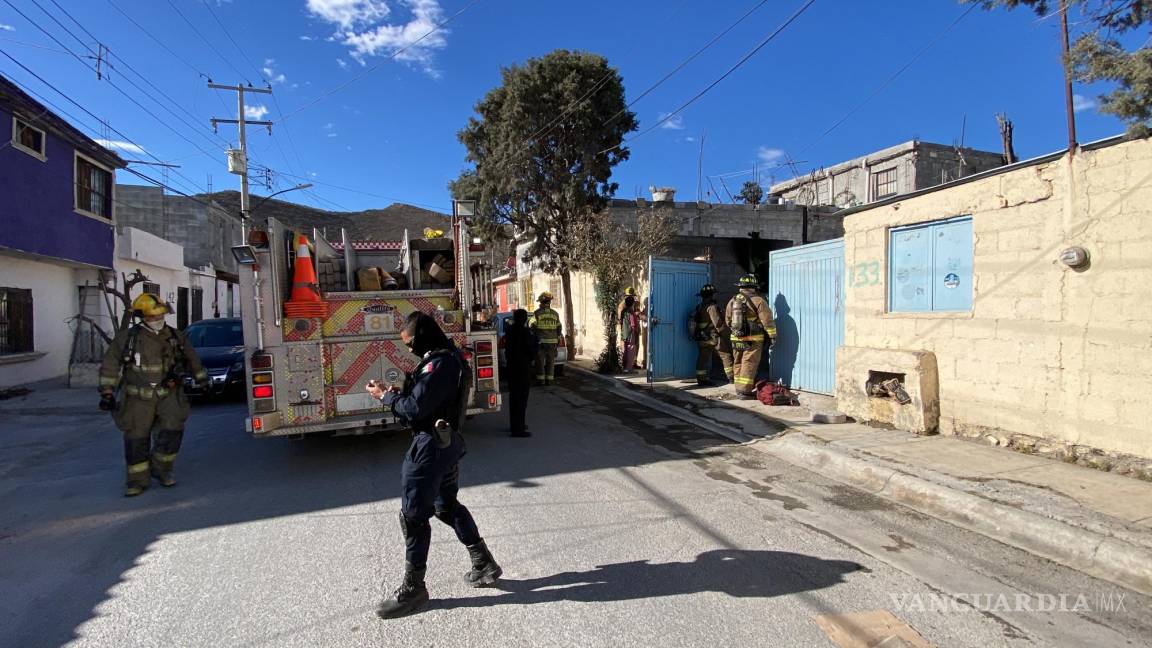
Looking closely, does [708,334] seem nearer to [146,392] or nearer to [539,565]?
[539,565]

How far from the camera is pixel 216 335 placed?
12.0 meters

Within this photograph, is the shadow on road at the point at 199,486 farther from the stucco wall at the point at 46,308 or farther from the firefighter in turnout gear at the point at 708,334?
the stucco wall at the point at 46,308

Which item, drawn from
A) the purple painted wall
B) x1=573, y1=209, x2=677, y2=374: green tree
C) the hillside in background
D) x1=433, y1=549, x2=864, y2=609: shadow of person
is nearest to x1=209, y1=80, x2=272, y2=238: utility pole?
the purple painted wall

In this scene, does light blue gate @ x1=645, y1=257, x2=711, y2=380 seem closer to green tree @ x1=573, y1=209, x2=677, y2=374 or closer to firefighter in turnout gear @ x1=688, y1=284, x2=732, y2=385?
firefighter in turnout gear @ x1=688, y1=284, x2=732, y2=385

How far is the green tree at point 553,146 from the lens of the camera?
626 inches

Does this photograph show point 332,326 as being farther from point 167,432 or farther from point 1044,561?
point 1044,561

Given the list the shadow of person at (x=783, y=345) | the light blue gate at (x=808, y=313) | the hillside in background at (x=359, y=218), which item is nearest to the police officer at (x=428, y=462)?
the light blue gate at (x=808, y=313)

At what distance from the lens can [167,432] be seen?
18.9 feet

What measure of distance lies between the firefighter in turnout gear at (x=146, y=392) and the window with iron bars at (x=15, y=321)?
10.3 meters

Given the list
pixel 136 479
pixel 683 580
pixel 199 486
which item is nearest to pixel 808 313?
pixel 683 580

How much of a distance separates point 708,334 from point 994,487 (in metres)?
6.32

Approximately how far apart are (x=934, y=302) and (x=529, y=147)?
11.5 m

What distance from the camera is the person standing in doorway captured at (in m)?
7.57

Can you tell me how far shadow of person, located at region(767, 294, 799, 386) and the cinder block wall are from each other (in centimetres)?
272
